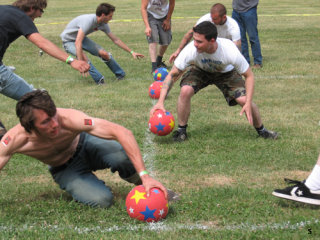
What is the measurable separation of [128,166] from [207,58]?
8.67 ft

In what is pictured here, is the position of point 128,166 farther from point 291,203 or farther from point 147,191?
point 291,203

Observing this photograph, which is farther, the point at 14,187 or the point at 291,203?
the point at 14,187

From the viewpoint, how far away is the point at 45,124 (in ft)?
14.5

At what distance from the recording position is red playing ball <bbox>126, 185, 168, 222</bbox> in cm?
466

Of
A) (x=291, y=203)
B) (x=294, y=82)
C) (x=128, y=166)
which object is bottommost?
(x=294, y=82)

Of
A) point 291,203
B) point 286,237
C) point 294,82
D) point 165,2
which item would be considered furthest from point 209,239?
point 165,2

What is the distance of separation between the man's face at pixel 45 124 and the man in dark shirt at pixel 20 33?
1970mm

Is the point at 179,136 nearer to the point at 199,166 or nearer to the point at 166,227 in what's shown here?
the point at 199,166

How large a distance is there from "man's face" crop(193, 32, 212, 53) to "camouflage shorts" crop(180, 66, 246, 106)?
2.68 feet

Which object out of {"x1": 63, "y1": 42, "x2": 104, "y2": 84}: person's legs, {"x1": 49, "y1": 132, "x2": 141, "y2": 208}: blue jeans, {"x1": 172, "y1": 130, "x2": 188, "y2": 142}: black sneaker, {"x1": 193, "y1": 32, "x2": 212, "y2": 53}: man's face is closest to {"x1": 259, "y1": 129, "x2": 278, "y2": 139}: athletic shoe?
{"x1": 172, "y1": 130, "x2": 188, "y2": 142}: black sneaker

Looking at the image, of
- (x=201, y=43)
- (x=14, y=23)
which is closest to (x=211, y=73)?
(x=201, y=43)

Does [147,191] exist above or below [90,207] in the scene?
above

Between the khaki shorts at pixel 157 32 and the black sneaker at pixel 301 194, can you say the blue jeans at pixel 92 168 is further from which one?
the khaki shorts at pixel 157 32

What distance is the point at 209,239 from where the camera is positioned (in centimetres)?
437
